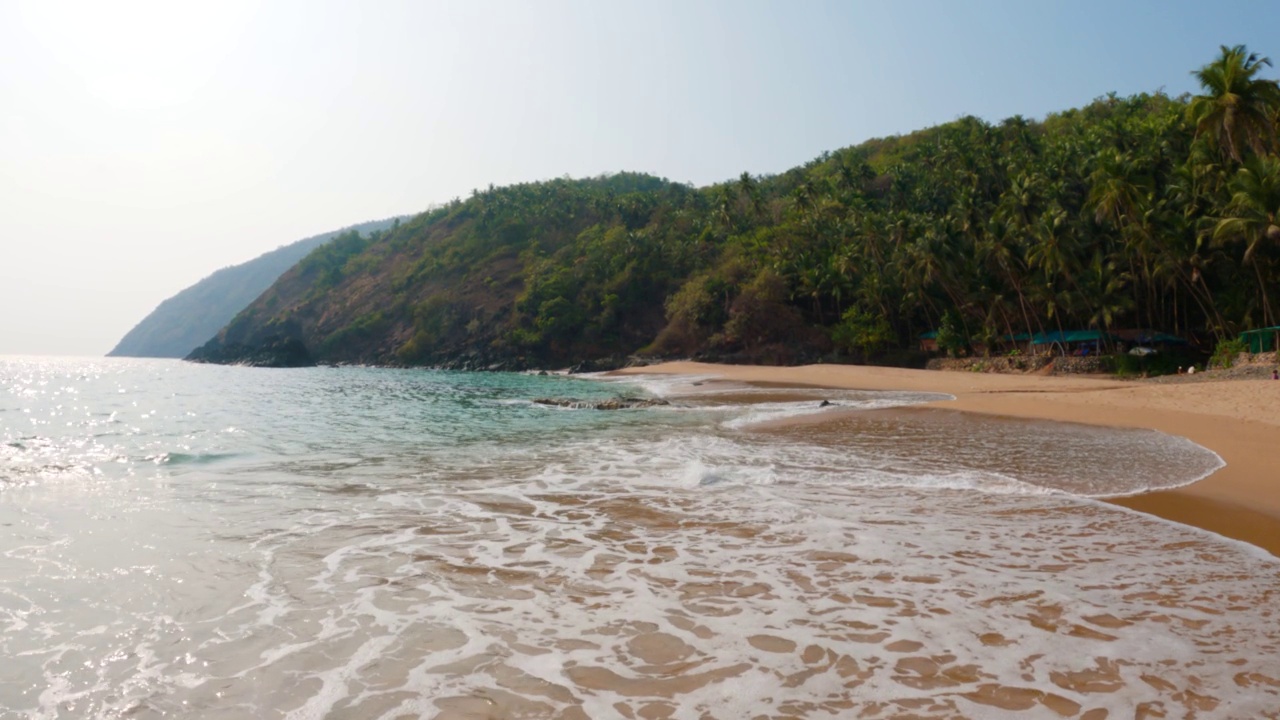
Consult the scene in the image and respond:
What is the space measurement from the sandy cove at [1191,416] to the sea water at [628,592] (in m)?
0.69

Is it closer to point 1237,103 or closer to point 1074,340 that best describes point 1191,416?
point 1237,103

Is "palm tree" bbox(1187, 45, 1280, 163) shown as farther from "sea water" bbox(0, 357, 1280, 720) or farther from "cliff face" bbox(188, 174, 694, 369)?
"cliff face" bbox(188, 174, 694, 369)

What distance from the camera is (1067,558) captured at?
266 inches

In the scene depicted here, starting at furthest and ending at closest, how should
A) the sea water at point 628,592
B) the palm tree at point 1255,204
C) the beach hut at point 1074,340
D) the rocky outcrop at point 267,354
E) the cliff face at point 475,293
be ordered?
1. the rocky outcrop at point 267,354
2. the cliff face at point 475,293
3. the beach hut at point 1074,340
4. the palm tree at point 1255,204
5. the sea water at point 628,592

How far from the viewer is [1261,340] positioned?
35.2 meters

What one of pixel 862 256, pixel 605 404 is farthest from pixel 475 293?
pixel 605 404

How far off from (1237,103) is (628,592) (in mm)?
43512

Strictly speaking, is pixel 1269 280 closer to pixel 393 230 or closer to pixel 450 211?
pixel 450 211

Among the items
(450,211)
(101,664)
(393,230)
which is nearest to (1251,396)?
(101,664)

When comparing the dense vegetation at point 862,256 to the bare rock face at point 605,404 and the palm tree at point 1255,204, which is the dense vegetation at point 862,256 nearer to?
the palm tree at point 1255,204

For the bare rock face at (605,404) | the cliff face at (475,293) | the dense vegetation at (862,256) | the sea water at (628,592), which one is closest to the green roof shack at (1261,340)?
the dense vegetation at (862,256)

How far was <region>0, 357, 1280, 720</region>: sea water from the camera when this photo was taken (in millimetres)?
4219

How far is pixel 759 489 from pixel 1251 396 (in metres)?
18.4

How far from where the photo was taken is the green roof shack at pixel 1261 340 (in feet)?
113
